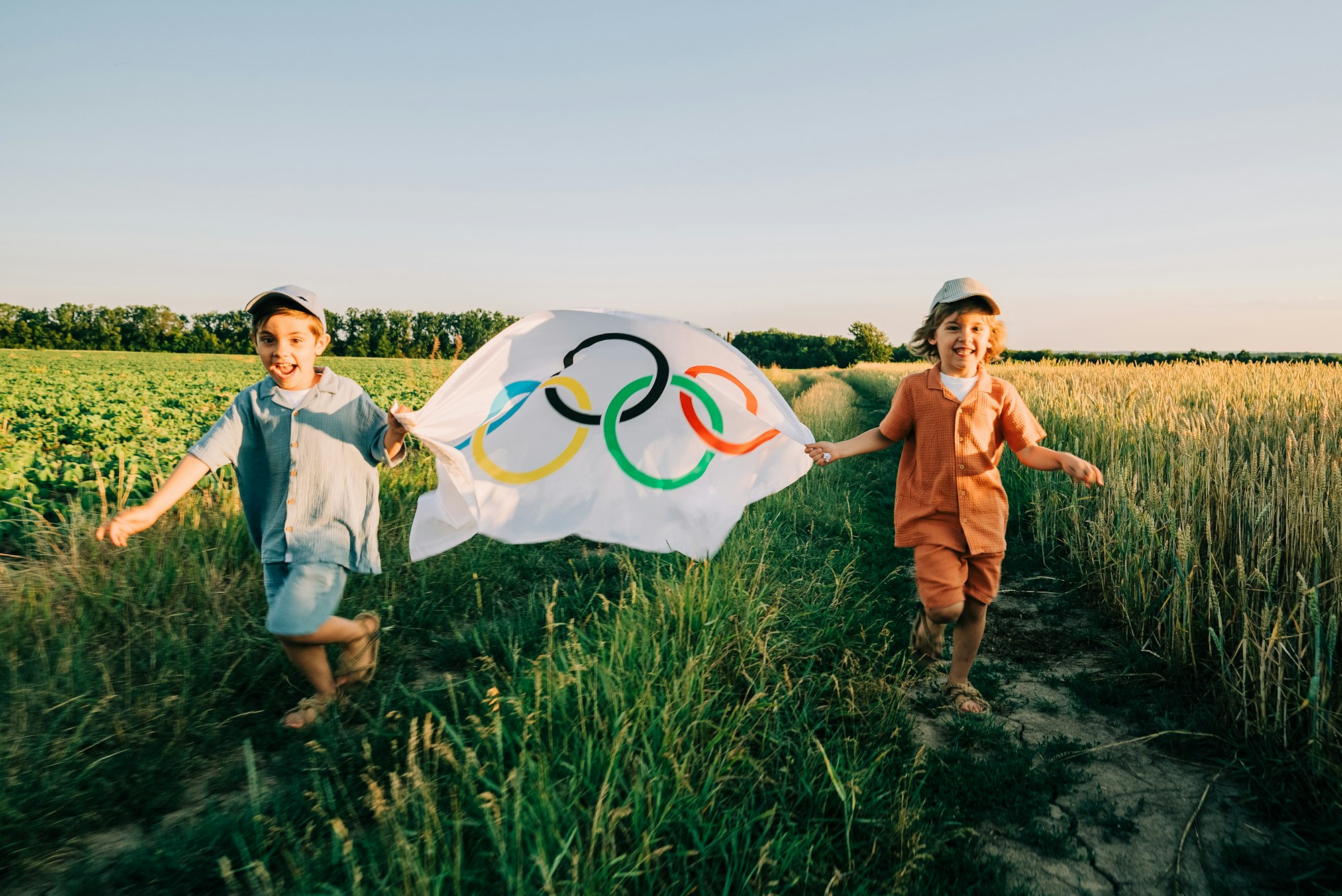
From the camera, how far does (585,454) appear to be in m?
4.14

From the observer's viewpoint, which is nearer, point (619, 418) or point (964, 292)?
point (964, 292)

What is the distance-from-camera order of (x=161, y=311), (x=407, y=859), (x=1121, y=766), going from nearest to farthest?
1. (x=407, y=859)
2. (x=1121, y=766)
3. (x=161, y=311)

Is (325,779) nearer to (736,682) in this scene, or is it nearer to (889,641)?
(736,682)

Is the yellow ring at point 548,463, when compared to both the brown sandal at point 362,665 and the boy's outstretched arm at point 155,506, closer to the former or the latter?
the brown sandal at point 362,665

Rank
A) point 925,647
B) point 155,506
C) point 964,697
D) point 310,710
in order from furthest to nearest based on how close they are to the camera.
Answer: point 925,647 → point 964,697 → point 310,710 → point 155,506

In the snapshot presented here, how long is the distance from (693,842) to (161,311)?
3502 inches

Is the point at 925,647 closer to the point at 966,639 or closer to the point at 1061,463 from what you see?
the point at 966,639

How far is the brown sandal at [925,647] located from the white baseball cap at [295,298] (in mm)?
3379

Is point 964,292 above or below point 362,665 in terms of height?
above

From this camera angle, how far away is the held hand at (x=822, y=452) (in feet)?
11.7

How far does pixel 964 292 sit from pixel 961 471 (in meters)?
0.89

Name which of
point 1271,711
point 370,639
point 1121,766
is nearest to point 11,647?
point 370,639

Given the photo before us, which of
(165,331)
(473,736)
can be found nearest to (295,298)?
(473,736)

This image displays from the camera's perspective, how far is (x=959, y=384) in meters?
3.44
